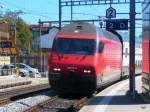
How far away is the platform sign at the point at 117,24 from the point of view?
4634cm

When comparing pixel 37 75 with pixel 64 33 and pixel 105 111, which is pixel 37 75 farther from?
pixel 105 111

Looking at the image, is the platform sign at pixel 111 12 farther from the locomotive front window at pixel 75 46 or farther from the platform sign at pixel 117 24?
the locomotive front window at pixel 75 46

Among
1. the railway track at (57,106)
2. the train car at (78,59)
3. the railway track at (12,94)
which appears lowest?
the railway track at (12,94)

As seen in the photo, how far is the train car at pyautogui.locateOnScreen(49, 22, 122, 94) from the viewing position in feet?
81.4

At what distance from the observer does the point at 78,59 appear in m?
25.1

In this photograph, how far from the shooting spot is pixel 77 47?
25.7m

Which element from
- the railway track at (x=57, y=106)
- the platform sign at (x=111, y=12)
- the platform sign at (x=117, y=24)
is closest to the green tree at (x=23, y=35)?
the platform sign at (x=111, y=12)

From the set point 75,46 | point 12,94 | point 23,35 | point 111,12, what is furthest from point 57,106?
point 23,35

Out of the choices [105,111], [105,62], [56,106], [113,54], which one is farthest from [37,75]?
[105,111]

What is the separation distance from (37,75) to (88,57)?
3627 cm

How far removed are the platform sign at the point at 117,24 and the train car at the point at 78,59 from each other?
63.4 ft

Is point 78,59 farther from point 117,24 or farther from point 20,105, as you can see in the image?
point 117,24

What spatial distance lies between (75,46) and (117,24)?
23124 mm

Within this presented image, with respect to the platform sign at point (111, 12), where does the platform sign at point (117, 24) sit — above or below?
below
